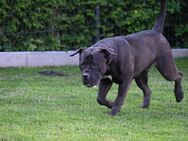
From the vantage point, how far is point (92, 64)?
712 cm

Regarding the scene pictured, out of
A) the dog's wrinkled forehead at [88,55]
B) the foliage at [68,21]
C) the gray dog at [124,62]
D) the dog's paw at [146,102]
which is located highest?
the dog's wrinkled forehead at [88,55]

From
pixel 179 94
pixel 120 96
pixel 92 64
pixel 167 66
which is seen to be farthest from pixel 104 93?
pixel 179 94

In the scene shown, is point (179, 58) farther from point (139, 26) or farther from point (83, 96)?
point (83, 96)

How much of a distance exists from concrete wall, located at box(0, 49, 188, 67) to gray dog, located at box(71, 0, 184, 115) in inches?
199

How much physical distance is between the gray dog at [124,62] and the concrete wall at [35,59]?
5061 mm

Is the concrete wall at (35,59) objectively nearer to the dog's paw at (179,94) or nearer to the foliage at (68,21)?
the foliage at (68,21)

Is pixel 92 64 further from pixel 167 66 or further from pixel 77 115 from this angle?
pixel 167 66

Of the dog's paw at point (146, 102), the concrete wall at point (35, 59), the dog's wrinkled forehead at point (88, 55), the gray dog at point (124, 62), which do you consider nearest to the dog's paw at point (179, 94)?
the gray dog at point (124, 62)

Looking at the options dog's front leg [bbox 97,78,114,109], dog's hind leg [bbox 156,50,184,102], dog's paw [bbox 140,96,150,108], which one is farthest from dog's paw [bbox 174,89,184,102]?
dog's front leg [bbox 97,78,114,109]

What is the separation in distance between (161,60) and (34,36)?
6.03 metres

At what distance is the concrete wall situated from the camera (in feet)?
42.9

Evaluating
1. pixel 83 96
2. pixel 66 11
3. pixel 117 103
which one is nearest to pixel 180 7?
pixel 66 11

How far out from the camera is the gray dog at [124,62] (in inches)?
281

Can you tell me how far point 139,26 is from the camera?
1445 centimetres
